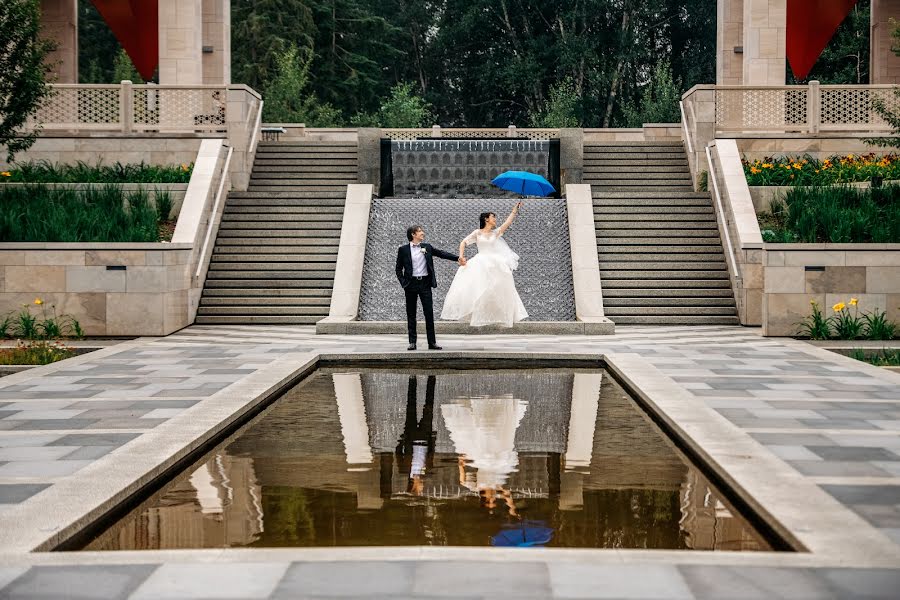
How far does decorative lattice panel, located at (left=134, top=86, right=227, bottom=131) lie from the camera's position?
2558cm

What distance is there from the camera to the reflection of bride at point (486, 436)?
24.7 feet

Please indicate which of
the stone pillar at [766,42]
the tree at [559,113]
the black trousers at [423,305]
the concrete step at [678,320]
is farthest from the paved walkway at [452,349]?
the tree at [559,113]

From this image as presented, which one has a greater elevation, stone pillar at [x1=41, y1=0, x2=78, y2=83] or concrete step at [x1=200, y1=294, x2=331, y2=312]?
stone pillar at [x1=41, y1=0, x2=78, y2=83]

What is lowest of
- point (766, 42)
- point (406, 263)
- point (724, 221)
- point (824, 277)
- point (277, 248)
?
point (824, 277)

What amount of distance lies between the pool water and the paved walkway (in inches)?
23.4

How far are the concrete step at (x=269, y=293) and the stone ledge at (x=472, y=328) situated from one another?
2463 mm

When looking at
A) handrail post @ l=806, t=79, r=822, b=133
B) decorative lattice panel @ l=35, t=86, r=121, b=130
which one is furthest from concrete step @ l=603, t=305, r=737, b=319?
decorative lattice panel @ l=35, t=86, r=121, b=130

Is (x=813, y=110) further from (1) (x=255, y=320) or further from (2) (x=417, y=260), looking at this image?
(2) (x=417, y=260)

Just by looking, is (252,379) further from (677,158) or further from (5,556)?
(677,158)

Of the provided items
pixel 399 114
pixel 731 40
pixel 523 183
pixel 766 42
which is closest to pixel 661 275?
pixel 523 183

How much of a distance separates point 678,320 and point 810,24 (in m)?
17.8

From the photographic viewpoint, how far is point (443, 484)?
24.1ft

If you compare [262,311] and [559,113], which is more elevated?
[559,113]

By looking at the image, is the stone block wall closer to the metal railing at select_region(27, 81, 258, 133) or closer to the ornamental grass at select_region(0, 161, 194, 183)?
the ornamental grass at select_region(0, 161, 194, 183)
